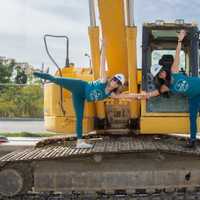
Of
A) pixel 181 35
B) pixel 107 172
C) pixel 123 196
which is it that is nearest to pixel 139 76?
pixel 181 35

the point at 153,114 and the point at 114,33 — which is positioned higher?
the point at 114,33

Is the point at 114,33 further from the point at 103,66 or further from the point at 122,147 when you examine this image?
the point at 122,147

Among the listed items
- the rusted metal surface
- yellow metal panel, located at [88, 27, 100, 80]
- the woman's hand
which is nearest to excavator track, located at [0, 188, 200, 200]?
the rusted metal surface

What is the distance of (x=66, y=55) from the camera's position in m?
9.98

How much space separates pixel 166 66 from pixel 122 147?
1.36m

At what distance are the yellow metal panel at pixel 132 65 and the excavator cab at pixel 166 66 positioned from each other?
0.51 ft

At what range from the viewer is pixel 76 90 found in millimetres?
9117

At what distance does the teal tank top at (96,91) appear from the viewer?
29.6ft

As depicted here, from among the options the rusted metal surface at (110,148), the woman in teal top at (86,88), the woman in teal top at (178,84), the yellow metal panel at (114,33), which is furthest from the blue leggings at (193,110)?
the yellow metal panel at (114,33)

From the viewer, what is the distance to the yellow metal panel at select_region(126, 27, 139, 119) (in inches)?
359

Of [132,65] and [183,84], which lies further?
[132,65]

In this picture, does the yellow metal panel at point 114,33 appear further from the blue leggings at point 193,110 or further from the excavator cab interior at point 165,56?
the blue leggings at point 193,110

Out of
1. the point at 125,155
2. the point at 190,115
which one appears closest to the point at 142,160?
the point at 125,155

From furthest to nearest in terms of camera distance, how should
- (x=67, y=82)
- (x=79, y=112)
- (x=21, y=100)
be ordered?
(x=21, y=100) → (x=79, y=112) → (x=67, y=82)
